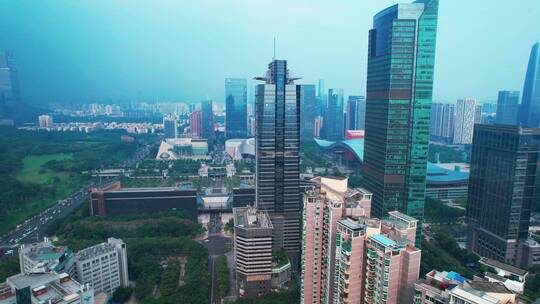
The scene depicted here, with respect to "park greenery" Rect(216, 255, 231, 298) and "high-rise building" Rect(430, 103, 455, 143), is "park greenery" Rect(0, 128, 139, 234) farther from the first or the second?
"high-rise building" Rect(430, 103, 455, 143)

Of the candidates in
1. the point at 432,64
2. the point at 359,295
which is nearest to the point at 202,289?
the point at 359,295

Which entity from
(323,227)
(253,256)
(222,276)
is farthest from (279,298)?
(323,227)

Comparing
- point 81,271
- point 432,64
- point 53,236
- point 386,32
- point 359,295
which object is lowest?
point 53,236

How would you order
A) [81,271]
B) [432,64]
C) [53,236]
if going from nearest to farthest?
1. [81,271]
2. [432,64]
3. [53,236]

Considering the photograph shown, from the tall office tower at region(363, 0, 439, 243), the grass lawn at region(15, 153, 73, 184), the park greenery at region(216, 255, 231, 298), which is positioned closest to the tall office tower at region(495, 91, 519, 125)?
the tall office tower at region(363, 0, 439, 243)

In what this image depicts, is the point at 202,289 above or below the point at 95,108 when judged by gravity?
below

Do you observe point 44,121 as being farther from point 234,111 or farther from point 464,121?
point 464,121

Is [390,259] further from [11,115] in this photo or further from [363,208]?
[11,115]
